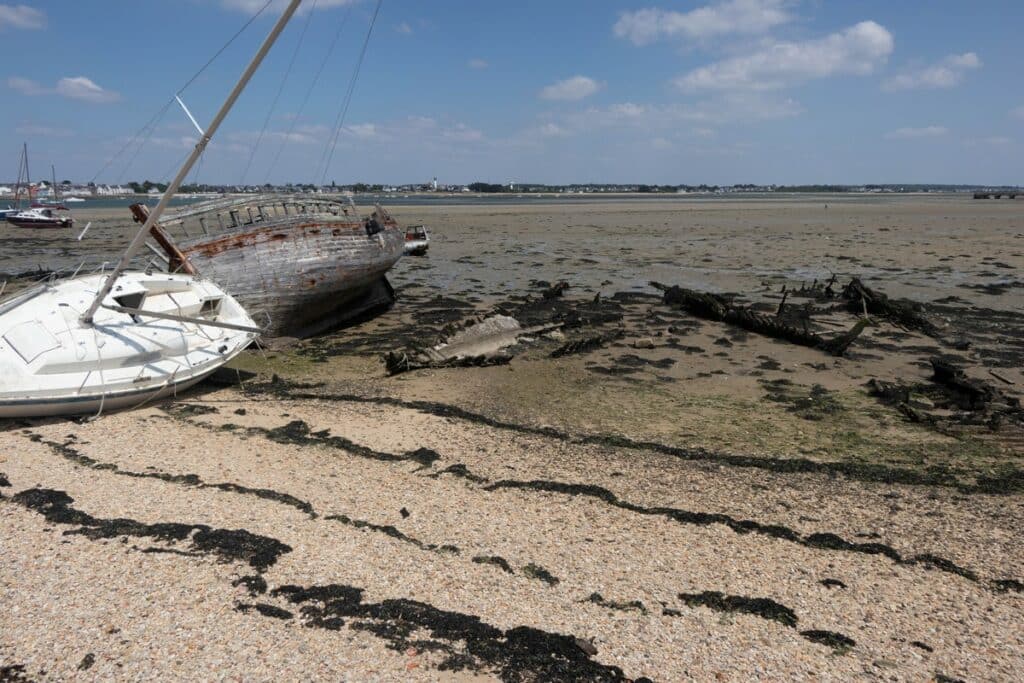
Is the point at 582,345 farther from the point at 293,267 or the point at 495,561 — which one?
the point at 495,561

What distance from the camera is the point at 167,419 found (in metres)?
10.6

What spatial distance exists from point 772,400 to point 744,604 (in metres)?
7.18

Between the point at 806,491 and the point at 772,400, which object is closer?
the point at 806,491

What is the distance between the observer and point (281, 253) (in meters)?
15.8

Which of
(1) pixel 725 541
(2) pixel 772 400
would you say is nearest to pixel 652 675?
(1) pixel 725 541

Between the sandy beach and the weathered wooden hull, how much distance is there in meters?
1.07

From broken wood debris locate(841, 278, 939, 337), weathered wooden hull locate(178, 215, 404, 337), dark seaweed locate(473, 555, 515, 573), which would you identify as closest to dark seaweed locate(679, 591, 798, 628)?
dark seaweed locate(473, 555, 515, 573)

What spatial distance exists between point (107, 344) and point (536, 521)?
8.05m

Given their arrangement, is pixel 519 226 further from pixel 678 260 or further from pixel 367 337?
pixel 367 337

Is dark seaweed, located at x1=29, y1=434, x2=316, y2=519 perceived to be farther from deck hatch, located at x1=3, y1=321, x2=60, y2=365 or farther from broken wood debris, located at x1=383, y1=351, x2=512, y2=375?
broken wood debris, located at x1=383, y1=351, x2=512, y2=375

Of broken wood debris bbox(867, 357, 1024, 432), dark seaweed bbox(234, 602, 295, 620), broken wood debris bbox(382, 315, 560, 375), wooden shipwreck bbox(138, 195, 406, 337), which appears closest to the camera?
dark seaweed bbox(234, 602, 295, 620)

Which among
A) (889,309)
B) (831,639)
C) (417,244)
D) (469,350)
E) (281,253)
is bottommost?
(831,639)

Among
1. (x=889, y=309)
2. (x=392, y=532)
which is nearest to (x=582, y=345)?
(x=889, y=309)

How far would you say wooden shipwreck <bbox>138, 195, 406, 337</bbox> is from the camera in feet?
49.7
